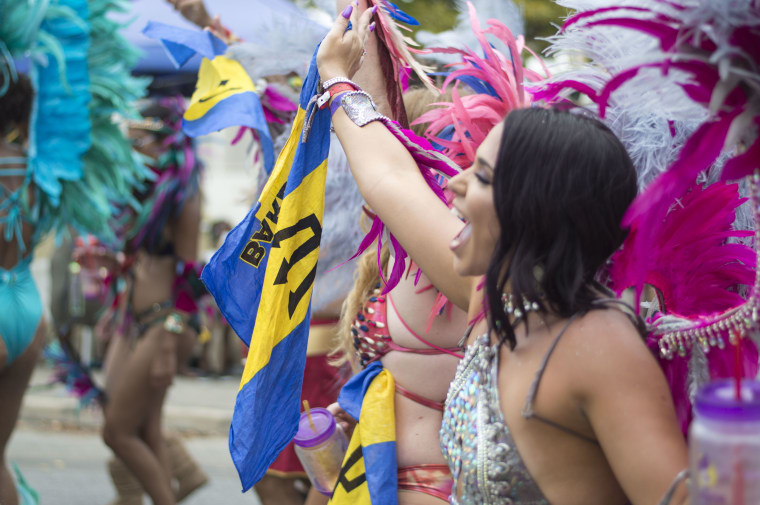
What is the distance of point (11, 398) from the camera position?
3604 mm

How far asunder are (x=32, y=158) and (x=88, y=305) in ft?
13.6

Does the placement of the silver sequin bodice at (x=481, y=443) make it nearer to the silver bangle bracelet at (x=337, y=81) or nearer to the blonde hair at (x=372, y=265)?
the silver bangle bracelet at (x=337, y=81)

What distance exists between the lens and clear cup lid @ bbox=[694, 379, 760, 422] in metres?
1.01

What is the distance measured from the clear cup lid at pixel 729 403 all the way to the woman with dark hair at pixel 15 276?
10.3 feet

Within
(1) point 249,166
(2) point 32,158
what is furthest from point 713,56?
(2) point 32,158

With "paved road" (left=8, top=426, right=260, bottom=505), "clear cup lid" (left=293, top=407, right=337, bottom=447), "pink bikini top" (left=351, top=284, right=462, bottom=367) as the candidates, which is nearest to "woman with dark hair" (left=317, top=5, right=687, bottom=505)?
"pink bikini top" (left=351, top=284, right=462, bottom=367)

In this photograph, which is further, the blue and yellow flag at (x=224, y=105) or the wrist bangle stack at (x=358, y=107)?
the blue and yellow flag at (x=224, y=105)

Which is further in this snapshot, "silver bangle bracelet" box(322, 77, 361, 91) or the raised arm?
"silver bangle bracelet" box(322, 77, 361, 91)

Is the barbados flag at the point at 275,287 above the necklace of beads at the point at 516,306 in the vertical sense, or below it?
below

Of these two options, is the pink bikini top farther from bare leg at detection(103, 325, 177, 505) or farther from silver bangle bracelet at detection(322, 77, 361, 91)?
bare leg at detection(103, 325, 177, 505)

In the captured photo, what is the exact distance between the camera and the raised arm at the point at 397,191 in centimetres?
171

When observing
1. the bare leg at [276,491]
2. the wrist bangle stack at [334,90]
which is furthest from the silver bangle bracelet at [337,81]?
the bare leg at [276,491]

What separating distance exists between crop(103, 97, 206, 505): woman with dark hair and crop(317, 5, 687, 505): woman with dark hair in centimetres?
298

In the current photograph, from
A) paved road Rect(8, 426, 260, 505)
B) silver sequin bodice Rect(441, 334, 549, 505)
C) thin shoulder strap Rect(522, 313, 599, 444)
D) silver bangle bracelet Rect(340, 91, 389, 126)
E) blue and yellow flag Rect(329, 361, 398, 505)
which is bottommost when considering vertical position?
paved road Rect(8, 426, 260, 505)
